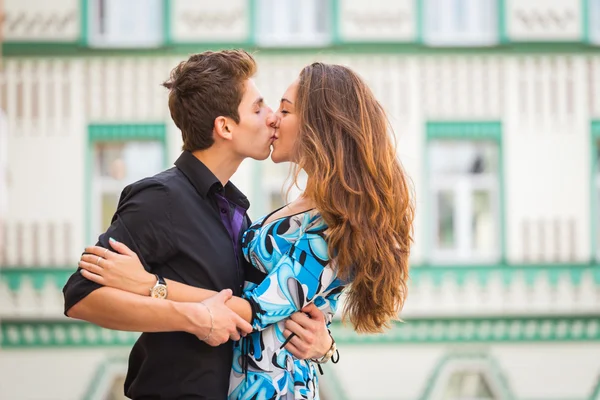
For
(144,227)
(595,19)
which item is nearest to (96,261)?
(144,227)

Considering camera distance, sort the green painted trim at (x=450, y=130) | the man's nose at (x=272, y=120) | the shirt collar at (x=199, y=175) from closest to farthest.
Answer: the shirt collar at (x=199, y=175) < the man's nose at (x=272, y=120) < the green painted trim at (x=450, y=130)

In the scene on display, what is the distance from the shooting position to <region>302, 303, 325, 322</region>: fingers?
118 inches

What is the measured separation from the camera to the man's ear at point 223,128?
10.2 feet

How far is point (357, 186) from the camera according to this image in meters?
2.92

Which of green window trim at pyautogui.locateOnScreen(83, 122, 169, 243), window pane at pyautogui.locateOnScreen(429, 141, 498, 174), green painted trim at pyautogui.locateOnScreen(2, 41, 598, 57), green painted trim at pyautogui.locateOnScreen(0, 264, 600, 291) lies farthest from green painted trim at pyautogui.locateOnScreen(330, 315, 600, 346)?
green painted trim at pyautogui.locateOnScreen(2, 41, 598, 57)

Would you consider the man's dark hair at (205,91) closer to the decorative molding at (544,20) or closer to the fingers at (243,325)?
the fingers at (243,325)

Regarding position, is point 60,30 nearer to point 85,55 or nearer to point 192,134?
point 85,55

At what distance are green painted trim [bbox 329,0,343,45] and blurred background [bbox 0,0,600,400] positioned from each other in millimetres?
17

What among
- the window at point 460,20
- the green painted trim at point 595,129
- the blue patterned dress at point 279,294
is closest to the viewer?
the blue patterned dress at point 279,294

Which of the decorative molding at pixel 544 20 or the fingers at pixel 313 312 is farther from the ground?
the decorative molding at pixel 544 20

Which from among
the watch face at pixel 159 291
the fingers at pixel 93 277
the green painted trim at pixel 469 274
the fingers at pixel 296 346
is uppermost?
the fingers at pixel 93 277

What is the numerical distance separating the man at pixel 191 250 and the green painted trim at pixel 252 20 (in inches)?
305

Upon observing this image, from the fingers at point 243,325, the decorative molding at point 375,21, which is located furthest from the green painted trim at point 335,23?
the fingers at point 243,325

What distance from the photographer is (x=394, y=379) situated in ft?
35.6
